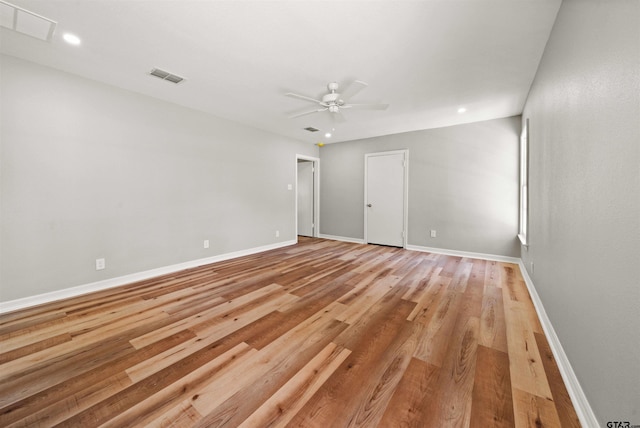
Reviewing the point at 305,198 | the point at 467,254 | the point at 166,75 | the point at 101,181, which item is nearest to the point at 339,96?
the point at 166,75

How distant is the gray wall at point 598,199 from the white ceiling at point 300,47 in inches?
20.3

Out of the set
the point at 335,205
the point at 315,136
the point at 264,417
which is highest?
the point at 315,136

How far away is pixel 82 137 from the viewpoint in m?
2.81

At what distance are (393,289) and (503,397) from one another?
5.29 feet

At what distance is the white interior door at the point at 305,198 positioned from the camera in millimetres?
6633

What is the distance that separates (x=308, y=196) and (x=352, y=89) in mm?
3885

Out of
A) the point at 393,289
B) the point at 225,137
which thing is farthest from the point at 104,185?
the point at 393,289

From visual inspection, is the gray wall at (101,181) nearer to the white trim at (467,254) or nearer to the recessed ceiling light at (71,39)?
the recessed ceiling light at (71,39)

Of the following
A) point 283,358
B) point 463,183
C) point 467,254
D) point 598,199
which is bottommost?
point 283,358

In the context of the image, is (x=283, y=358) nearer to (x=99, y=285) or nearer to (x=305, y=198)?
(x=99, y=285)

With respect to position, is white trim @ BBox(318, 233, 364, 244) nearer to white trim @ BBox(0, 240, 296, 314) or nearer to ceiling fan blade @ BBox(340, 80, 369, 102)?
white trim @ BBox(0, 240, 296, 314)

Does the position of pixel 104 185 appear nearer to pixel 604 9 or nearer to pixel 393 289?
pixel 393 289

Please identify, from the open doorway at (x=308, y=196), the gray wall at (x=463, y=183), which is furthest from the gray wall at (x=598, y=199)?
the open doorway at (x=308, y=196)

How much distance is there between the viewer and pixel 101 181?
9.67 ft
